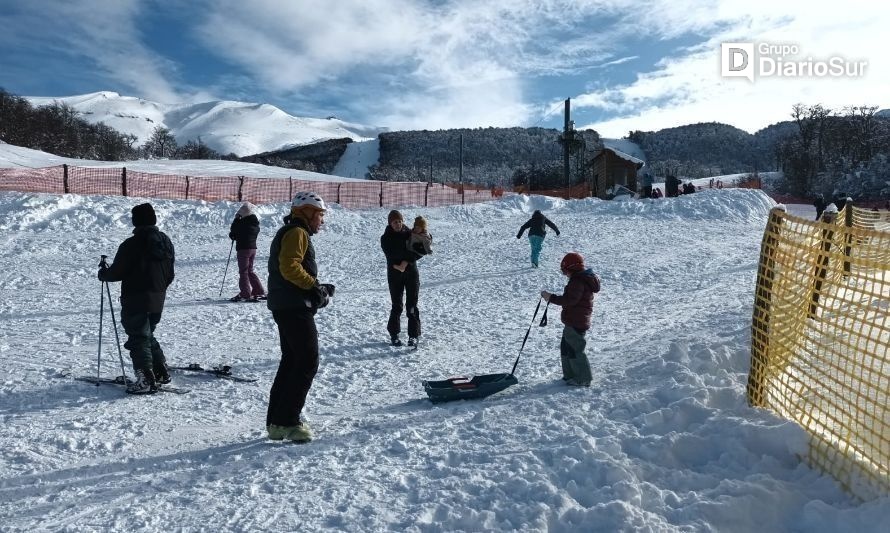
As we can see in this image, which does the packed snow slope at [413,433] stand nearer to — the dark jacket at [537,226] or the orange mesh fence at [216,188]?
the dark jacket at [537,226]

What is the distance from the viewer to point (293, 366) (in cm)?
442

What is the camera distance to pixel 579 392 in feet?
18.0

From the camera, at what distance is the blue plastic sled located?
216 inches

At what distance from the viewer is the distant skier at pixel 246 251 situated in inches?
405

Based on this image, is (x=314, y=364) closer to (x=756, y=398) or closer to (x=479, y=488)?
(x=479, y=488)

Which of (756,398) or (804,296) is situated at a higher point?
(804,296)

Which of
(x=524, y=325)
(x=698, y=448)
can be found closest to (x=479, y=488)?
(x=698, y=448)

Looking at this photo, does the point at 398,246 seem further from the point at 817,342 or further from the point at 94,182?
the point at 94,182

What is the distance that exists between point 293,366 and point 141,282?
6.90ft

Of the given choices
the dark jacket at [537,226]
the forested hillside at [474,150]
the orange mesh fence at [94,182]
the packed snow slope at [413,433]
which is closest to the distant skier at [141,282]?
the packed snow slope at [413,433]

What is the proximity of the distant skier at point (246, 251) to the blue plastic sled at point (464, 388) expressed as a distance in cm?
593

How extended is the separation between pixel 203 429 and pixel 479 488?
259 cm

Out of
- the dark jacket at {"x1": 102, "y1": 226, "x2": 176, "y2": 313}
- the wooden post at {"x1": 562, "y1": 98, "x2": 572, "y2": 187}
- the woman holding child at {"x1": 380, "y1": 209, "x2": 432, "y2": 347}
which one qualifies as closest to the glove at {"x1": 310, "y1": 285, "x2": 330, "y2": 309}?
the dark jacket at {"x1": 102, "y1": 226, "x2": 176, "y2": 313}

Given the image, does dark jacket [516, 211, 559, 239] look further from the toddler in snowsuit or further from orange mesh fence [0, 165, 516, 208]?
orange mesh fence [0, 165, 516, 208]
